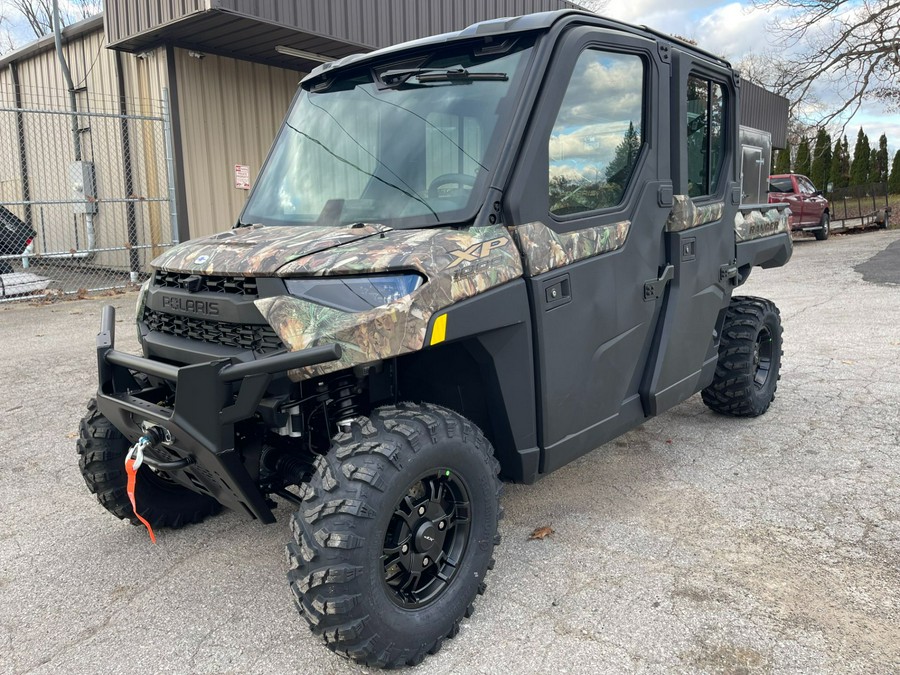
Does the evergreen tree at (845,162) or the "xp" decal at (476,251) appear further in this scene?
the evergreen tree at (845,162)

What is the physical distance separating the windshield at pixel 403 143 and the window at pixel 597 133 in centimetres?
32

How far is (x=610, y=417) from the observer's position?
3469 mm

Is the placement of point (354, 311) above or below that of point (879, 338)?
above

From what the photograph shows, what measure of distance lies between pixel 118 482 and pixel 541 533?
1.99 meters

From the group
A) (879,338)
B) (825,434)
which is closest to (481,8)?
(879,338)

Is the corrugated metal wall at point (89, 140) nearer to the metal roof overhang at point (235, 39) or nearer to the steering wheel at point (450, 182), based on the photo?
the metal roof overhang at point (235, 39)

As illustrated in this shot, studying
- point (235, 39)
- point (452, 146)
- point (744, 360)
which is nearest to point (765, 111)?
point (235, 39)

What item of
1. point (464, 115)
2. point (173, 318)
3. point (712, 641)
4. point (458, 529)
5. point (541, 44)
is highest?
point (541, 44)

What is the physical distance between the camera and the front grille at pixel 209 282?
2658mm

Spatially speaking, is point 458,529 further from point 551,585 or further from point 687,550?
point 687,550

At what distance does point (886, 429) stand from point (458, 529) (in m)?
3.52

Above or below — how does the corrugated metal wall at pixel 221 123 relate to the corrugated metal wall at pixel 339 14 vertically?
below

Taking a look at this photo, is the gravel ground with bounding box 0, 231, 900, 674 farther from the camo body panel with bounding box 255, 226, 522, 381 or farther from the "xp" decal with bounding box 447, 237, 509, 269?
the "xp" decal with bounding box 447, 237, 509, 269

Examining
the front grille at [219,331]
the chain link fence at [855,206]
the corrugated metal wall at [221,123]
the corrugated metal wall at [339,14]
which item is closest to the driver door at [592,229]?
the front grille at [219,331]
